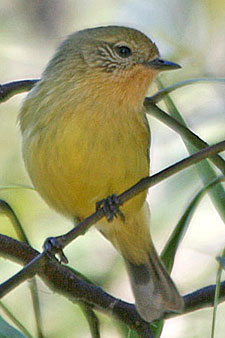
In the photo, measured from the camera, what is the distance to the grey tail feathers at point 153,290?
250 cm

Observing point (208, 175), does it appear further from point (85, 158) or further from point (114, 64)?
point (114, 64)

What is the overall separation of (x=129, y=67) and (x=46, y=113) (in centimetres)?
42

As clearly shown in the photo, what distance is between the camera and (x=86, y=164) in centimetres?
263

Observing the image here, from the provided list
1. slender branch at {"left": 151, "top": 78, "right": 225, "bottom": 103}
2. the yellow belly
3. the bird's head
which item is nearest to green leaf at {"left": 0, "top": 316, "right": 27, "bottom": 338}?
slender branch at {"left": 151, "top": 78, "right": 225, "bottom": 103}

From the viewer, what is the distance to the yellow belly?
262cm

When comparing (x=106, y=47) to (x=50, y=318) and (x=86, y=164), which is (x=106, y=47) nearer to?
(x=86, y=164)

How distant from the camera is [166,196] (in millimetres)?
2756

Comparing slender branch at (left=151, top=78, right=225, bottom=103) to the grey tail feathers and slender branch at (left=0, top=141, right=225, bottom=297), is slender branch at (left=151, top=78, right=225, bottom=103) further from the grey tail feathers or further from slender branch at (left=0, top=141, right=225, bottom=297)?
the grey tail feathers

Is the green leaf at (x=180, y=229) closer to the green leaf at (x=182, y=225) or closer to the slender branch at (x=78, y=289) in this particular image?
the green leaf at (x=182, y=225)

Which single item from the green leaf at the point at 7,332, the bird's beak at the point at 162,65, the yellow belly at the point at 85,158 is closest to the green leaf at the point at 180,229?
the green leaf at the point at 7,332

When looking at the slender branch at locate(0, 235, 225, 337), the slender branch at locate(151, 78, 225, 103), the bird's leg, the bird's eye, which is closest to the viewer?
the slender branch at locate(151, 78, 225, 103)

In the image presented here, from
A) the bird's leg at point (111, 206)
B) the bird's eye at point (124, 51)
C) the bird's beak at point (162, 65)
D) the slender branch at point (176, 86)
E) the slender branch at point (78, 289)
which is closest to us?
the slender branch at point (176, 86)

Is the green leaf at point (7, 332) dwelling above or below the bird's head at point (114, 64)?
below

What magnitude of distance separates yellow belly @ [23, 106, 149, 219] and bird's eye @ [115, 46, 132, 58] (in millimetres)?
299
